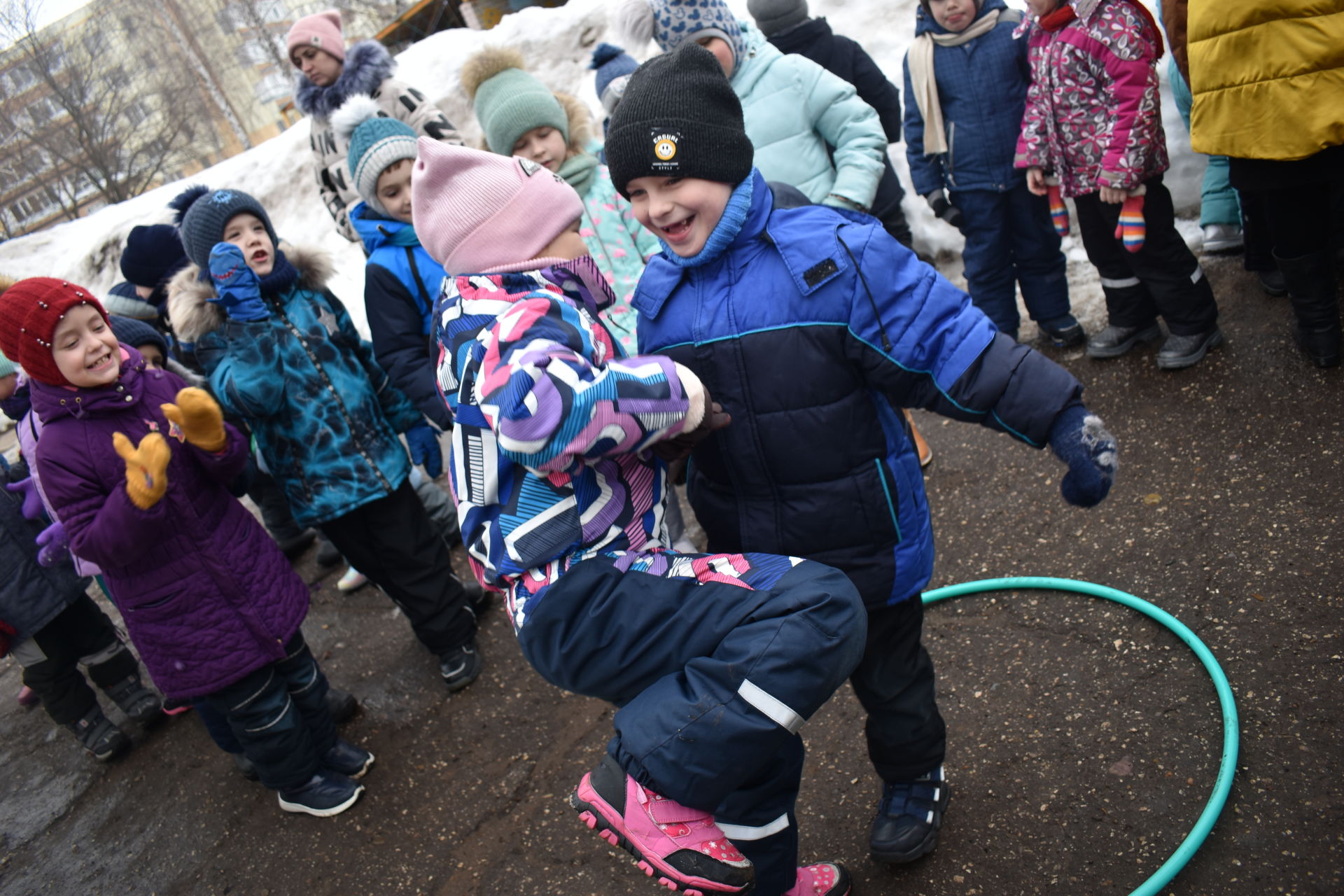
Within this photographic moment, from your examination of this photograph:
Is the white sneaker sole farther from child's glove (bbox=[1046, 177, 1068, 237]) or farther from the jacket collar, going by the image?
child's glove (bbox=[1046, 177, 1068, 237])

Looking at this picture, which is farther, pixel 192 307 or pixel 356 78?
pixel 356 78

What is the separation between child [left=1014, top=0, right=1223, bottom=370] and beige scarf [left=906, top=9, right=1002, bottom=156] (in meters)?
0.27

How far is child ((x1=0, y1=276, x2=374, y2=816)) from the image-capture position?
9.50 ft

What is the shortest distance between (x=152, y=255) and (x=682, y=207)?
387 cm

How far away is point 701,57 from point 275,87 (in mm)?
35355

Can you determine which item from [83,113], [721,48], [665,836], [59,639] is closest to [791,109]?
[721,48]

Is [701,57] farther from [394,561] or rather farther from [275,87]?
[275,87]

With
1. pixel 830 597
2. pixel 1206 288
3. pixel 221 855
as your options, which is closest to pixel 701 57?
pixel 830 597

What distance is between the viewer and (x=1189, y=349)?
4156mm

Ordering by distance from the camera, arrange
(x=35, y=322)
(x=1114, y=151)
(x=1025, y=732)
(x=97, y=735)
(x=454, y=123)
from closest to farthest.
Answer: (x=1025, y=732), (x=35, y=322), (x=1114, y=151), (x=97, y=735), (x=454, y=123)

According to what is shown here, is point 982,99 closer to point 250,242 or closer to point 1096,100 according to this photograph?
point 1096,100

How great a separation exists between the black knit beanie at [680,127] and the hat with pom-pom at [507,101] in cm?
161

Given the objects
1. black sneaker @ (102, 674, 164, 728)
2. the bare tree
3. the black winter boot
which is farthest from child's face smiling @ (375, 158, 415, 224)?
the bare tree

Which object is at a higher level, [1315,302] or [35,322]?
[35,322]
